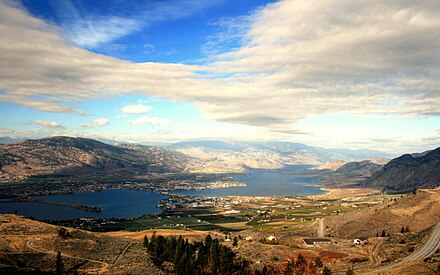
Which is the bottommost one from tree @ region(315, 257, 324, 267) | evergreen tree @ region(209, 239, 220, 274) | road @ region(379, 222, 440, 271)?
evergreen tree @ region(209, 239, 220, 274)

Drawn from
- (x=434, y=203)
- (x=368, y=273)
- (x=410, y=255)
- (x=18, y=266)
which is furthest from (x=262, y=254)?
(x=434, y=203)

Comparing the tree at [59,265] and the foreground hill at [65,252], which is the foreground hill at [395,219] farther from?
the tree at [59,265]

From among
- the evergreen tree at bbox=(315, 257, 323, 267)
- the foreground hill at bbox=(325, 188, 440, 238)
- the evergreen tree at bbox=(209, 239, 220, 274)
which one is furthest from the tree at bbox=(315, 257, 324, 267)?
the foreground hill at bbox=(325, 188, 440, 238)

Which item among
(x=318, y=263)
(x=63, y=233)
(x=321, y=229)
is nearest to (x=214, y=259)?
(x=318, y=263)

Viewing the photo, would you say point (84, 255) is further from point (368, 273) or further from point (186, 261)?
point (368, 273)

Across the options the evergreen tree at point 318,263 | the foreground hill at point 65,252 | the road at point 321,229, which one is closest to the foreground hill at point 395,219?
the road at point 321,229

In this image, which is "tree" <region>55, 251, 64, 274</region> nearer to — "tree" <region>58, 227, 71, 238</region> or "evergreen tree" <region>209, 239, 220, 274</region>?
"tree" <region>58, 227, 71, 238</region>
